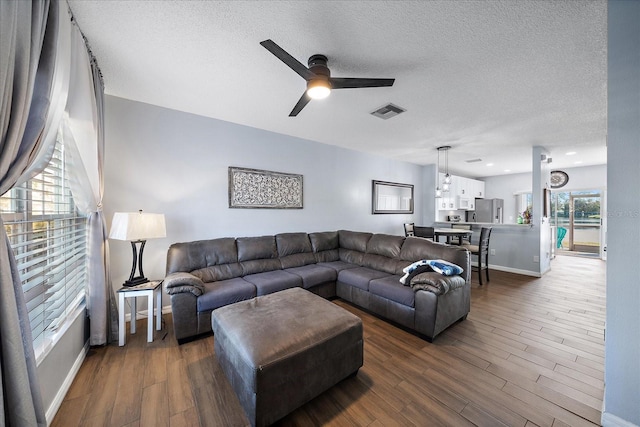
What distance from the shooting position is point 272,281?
2.87m

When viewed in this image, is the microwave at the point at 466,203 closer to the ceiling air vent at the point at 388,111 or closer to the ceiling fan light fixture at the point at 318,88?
the ceiling air vent at the point at 388,111

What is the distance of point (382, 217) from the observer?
572 centimetres

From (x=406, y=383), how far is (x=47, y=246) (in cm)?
285

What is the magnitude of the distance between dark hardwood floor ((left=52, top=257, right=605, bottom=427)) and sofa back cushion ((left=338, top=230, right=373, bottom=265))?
125 cm

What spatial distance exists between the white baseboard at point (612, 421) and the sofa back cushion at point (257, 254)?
3.12 m

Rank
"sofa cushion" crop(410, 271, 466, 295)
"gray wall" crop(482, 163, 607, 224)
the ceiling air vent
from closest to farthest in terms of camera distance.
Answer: "sofa cushion" crop(410, 271, 466, 295)
the ceiling air vent
"gray wall" crop(482, 163, 607, 224)

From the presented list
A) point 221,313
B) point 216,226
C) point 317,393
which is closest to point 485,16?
point 317,393

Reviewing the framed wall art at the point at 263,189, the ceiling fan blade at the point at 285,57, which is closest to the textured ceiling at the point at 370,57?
the ceiling fan blade at the point at 285,57

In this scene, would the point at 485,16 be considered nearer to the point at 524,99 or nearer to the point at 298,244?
the point at 524,99

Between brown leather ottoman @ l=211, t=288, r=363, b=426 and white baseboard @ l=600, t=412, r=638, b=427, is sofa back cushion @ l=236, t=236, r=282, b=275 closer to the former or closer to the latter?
brown leather ottoman @ l=211, t=288, r=363, b=426

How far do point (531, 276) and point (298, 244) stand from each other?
486cm

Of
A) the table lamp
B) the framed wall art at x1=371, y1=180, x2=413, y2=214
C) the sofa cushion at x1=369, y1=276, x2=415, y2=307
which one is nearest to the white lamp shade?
the table lamp

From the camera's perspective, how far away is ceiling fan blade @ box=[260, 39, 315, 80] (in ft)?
5.07

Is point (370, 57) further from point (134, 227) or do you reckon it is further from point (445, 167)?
point (445, 167)
